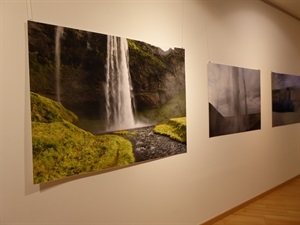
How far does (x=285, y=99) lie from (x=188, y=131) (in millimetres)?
2680

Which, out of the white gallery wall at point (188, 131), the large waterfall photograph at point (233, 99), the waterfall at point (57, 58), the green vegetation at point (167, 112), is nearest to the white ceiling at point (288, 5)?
the white gallery wall at point (188, 131)

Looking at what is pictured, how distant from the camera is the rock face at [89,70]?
84.4 inches

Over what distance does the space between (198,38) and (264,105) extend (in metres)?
1.83

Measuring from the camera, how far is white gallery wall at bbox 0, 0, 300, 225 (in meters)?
2.05

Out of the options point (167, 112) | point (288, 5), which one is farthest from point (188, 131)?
point (288, 5)

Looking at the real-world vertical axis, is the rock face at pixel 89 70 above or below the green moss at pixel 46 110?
above

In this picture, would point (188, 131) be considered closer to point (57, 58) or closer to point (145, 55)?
point (145, 55)

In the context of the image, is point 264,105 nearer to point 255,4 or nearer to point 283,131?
point 283,131

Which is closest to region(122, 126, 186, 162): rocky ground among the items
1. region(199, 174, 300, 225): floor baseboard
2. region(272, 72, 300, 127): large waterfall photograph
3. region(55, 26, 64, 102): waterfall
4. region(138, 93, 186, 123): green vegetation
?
region(138, 93, 186, 123): green vegetation

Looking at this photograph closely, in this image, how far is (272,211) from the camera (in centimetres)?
418

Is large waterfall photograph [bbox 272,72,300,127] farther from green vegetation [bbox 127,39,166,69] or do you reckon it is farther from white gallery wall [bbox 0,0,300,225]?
green vegetation [bbox 127,39,166,69]

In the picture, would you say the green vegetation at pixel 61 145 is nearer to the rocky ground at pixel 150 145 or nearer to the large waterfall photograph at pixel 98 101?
the large waterfall photograph at pixel 98 101

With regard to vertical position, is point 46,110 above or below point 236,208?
above

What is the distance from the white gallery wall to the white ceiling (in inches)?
4.3
